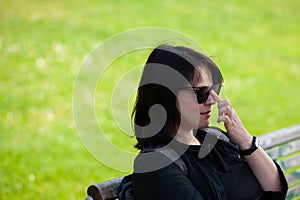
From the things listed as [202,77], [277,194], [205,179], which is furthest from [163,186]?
[277,194]

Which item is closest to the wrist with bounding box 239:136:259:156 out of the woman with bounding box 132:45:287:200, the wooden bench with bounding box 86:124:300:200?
the woman with bounding box 132:45:287:200

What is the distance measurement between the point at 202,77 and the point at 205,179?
1.43 ft

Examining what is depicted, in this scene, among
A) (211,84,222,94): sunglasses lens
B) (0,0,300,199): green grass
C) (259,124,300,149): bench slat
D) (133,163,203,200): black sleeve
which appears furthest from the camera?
(0,0,300,199): green grass

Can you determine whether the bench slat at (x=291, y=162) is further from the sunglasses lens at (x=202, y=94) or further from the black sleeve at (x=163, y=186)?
the black sleeve at (x=163, y=186)

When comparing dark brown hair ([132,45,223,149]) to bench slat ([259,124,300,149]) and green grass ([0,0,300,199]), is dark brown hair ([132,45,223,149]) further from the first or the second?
green grass ([0,0,300,199])

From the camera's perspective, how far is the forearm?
267 cm

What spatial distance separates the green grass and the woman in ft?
8.11

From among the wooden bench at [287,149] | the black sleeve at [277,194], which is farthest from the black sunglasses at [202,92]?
the wooden bench at [287,149]

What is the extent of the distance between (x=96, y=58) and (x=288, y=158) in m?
Result: 4.46

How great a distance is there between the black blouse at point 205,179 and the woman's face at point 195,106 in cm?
10

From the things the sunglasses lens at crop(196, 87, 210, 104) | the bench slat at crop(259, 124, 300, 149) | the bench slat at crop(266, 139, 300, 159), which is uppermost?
the sunglasses lens at crop(196, 87, 210, 104)

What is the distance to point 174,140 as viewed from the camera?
251cm

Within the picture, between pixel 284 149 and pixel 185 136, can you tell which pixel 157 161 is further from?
pixel 284 149

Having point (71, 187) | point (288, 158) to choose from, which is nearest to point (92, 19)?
point (71, 187)
